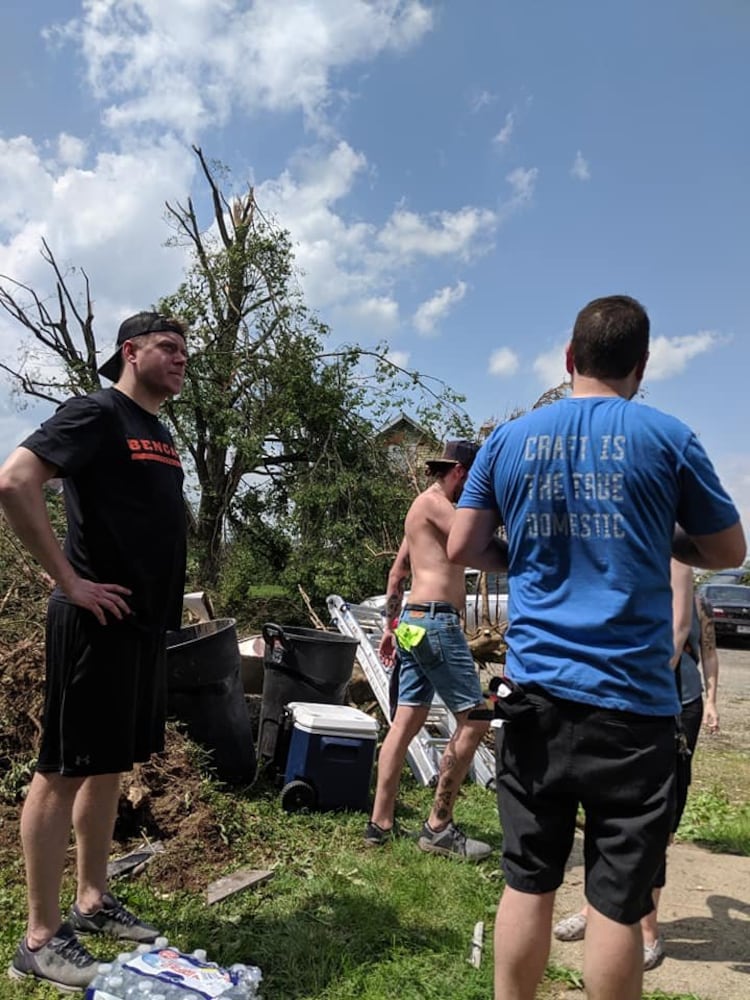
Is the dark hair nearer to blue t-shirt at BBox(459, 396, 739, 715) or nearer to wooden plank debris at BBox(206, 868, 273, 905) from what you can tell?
blue t-shirt at BBox(459, 396, 739, 715)

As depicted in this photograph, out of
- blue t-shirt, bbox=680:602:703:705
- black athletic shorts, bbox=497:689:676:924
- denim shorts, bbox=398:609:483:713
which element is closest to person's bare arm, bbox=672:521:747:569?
black athletic shorts, bbox=497:689:676:924

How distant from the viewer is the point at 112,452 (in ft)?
8.59

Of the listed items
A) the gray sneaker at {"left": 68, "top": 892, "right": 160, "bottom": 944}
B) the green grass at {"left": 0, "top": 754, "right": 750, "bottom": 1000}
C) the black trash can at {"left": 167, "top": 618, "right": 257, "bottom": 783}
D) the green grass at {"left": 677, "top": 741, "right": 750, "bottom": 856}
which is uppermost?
the black trash can at {"left": 167, "top": 618, "right": 257, "bottom": 783}

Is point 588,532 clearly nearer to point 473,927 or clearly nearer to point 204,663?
point 473,927

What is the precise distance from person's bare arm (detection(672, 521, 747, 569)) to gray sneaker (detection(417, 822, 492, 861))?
2330mm

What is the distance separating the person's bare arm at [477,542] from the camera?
218 centimetres

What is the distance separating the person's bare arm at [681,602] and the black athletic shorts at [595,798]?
3.43 feet

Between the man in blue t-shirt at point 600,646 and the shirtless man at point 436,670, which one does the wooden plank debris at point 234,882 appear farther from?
the man in blue t-shirt at point 600,646

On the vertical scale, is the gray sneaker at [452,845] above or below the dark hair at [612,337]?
below

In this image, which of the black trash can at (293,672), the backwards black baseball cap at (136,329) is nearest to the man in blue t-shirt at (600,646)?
the backwards black baseball cap at (136,329)

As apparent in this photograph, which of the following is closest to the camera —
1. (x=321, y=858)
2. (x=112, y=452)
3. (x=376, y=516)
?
(x=112, y=452)

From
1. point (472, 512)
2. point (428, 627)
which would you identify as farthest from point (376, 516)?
point (472, 512)

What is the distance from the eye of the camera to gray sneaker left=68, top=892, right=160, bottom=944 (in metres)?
2.76

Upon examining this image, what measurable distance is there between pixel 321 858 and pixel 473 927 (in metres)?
0.93
